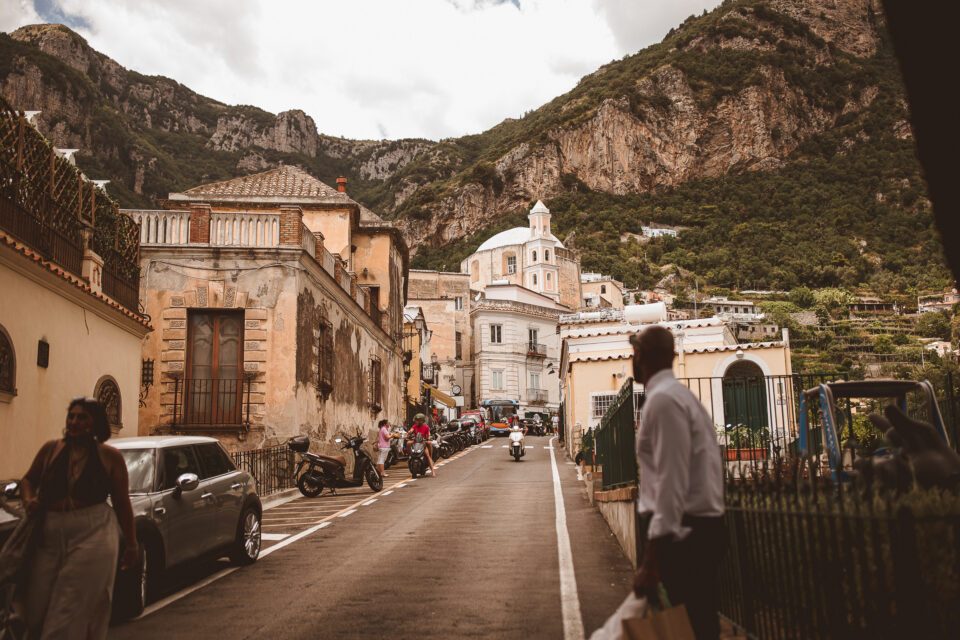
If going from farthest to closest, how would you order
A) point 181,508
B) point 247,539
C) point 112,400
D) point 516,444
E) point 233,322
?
point 516,444 < point 233,322 < point 112,400 < point 247,539 < point 181,508

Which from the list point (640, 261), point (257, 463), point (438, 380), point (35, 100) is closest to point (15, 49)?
point (35, 100)

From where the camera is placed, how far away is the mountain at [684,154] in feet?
408

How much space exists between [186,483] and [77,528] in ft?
9.73

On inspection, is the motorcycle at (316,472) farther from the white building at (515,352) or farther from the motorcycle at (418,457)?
the white building at (515,352)

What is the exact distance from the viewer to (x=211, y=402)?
1953 centimetres

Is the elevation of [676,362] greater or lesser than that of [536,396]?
lesser

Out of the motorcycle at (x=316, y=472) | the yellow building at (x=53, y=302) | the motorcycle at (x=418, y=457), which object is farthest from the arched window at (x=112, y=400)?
the motorcycle at (x=418, y=457)

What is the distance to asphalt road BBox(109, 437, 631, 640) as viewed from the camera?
6984mm

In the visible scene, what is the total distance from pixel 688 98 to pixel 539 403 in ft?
337

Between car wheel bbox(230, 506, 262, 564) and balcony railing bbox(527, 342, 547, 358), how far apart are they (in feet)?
228

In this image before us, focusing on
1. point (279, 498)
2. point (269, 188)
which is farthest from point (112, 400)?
point (269, 188)

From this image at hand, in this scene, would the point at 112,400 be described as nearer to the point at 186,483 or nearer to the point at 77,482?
the point at 186,483

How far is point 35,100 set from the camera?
94.8 metres

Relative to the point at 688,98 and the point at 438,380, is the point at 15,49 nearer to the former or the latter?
the point at 438,380
